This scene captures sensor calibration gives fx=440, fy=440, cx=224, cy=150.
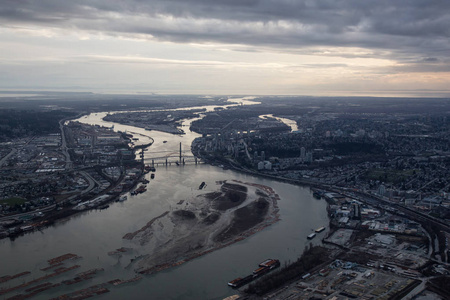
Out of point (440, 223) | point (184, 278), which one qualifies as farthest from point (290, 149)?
point (184, 278)

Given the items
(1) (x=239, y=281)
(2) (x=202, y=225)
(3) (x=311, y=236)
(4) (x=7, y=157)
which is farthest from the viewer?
(4) (x=7, y=157)

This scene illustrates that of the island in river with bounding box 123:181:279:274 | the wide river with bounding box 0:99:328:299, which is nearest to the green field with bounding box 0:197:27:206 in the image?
the wide river with bounding box 0:99:328:299

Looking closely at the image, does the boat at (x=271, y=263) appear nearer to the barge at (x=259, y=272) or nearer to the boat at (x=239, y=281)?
the barge at (x=259, y=272)

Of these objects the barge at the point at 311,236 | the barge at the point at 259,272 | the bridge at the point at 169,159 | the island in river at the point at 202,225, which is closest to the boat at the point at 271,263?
the barge at the point at 259,272

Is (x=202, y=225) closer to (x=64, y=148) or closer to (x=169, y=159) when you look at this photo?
(x=169, y=159)

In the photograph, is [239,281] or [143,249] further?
[143,249]

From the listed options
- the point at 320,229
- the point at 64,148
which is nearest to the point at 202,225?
the point at 320,229
